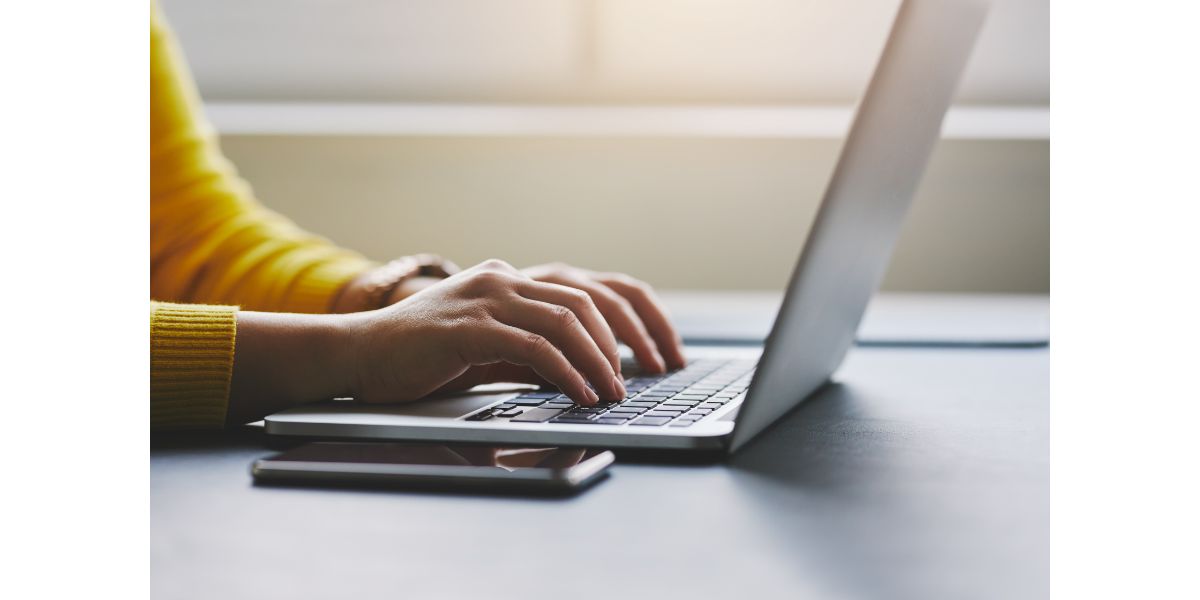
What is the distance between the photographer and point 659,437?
18.2 inches

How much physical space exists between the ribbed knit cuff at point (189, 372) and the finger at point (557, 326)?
16cm

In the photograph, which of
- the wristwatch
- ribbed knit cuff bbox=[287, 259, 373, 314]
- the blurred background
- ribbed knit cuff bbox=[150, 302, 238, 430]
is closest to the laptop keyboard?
ribbed knit cuff bbox=[150, 302, 238, 430]

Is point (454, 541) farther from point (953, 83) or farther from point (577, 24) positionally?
point (577, 24)

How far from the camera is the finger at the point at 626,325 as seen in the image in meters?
0.72

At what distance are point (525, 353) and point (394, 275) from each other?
373mm

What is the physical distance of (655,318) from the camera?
0.79 m

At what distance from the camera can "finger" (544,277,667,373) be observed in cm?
72

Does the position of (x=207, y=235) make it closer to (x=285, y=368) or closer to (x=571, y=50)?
(x=285, y=368)

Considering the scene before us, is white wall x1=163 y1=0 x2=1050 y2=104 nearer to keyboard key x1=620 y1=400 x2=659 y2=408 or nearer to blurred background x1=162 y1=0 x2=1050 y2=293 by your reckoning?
blurred background x1=162 y1=0 x2=1050 y2=293

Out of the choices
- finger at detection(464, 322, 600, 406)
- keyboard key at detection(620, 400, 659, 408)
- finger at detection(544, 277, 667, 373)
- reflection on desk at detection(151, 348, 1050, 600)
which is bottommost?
reflection on desk at detection(151, 348, 1050, 600)

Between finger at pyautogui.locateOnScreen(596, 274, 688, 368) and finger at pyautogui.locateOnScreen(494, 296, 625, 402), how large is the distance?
247 millimetres

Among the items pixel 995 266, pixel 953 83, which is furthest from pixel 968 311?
pixel 953 83

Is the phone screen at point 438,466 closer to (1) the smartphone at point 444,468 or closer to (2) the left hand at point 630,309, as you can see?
(1) the smartphone at point 444,468
